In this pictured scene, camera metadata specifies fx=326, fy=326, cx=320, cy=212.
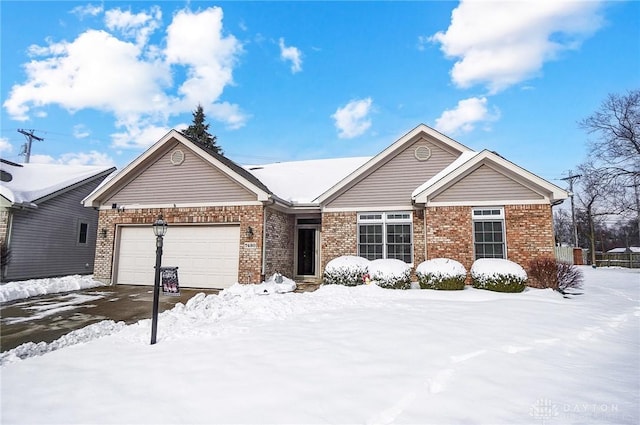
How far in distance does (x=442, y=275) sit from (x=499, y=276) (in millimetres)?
1547

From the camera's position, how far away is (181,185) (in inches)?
510

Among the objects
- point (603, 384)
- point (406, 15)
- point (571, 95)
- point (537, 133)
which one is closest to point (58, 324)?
point (603, 384)

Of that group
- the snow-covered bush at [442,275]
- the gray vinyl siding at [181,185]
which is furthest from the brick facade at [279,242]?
the snow-covered bush at [442,275]

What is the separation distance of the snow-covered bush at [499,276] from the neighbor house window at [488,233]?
108cm

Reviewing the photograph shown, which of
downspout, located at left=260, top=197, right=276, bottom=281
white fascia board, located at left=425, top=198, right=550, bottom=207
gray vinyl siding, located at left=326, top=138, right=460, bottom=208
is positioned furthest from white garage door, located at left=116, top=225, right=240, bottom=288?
white fascia board, located at left=425, top=198, right=550, bottom=207

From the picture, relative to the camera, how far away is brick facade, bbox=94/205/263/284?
38.5 feet

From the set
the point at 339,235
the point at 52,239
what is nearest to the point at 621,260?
the point at 339,235

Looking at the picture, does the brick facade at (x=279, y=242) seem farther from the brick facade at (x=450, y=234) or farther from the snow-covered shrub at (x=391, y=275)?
Result: the brick facade at (x=450, y=234)

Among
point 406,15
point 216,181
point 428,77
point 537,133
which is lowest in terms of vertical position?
point 216,181

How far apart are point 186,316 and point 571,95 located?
15.8 meters

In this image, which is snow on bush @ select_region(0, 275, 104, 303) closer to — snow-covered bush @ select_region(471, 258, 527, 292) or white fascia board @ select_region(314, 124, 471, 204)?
white fascia board @ select_region(314, 124, 471, 204)

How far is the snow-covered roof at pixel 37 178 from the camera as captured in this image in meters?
13.9

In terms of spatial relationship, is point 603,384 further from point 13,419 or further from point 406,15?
point 406,15

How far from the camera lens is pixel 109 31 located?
11383 millimetres
